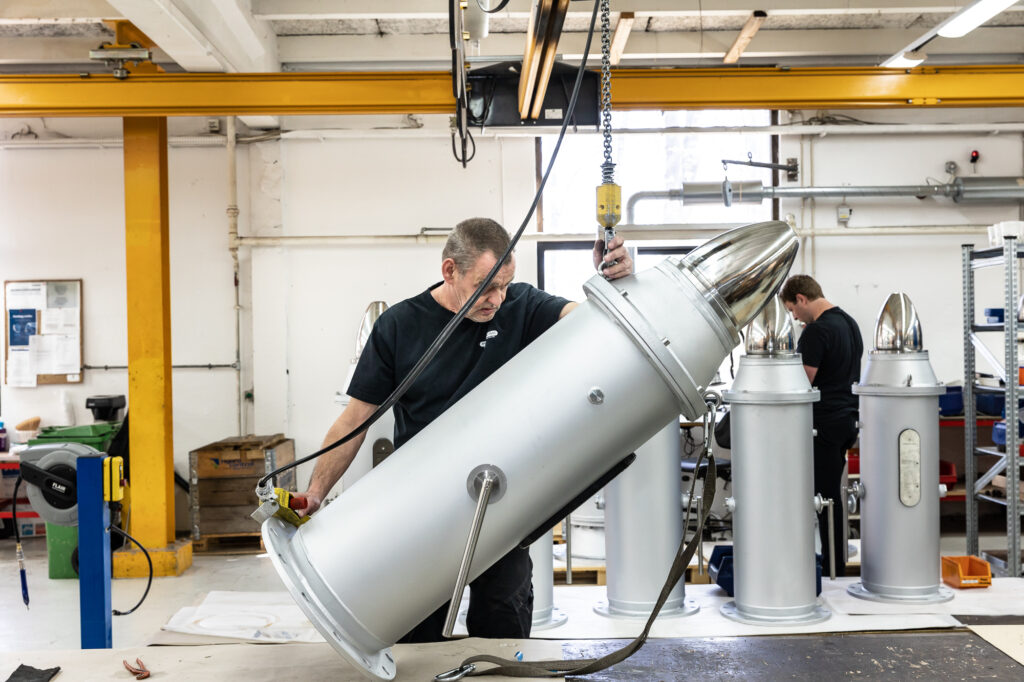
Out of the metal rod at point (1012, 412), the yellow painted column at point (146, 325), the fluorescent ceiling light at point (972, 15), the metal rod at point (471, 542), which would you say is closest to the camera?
the metal rod at point (471, 542)

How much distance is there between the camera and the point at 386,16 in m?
4.82

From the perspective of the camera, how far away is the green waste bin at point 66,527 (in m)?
4.41

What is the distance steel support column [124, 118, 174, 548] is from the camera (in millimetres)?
4531

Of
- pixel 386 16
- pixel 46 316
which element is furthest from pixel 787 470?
pixel 46 316

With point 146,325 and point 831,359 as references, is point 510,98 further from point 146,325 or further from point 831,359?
point 146,325

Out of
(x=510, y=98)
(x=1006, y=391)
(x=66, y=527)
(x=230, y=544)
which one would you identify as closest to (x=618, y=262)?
(x=510, y=98)

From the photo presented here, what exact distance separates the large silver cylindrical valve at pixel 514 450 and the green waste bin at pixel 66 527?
3.45m

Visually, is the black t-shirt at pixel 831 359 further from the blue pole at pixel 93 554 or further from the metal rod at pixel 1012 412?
the blue pole at pixel 93 554

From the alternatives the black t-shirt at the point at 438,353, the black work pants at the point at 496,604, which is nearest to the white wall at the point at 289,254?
the black t-shirt at the point at 438,353

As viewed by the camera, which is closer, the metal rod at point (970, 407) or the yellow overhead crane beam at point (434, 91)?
the yellow overhead crane beam at point (434, 91)

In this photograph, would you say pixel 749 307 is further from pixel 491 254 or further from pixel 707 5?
pixel 707 5

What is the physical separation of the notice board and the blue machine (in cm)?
362

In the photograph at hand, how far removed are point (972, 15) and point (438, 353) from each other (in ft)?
9.78

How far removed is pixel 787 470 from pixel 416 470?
1.81 metres
